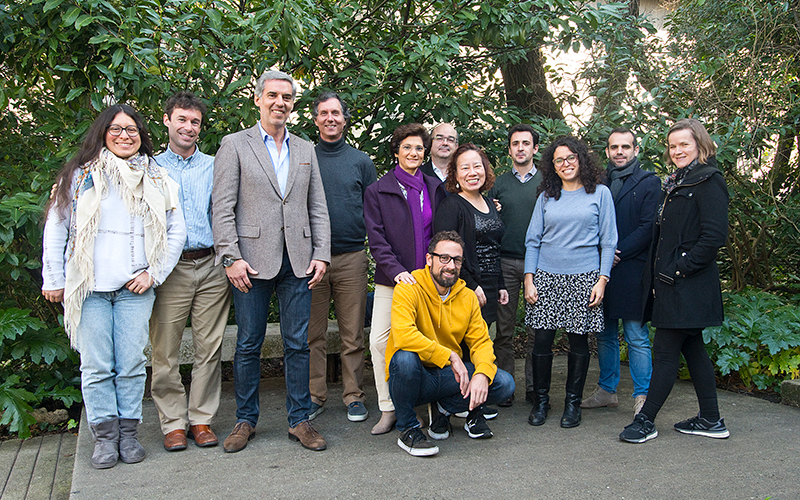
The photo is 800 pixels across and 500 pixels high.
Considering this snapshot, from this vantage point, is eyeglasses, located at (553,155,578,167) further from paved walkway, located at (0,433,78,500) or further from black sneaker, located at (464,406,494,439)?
paved walkway, located at (0,433,78,500)

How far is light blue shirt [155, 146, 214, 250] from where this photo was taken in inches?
139

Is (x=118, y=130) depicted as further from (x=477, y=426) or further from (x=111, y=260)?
(x=477, y=426)

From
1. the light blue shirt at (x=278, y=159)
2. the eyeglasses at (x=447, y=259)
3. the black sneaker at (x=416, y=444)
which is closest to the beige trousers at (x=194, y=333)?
the light blue shirt at (x=278, y=159)

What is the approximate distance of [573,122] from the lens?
555 centimetres

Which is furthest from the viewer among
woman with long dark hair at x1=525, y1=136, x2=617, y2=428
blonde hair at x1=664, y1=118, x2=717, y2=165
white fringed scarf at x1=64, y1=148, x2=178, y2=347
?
woman with long dark hair at x1=525, y1=136, x2=617, y2=428

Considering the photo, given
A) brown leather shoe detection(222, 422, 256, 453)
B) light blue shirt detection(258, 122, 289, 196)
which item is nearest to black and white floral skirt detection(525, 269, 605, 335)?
light blue shirt detection(258, 122, 289, 196)

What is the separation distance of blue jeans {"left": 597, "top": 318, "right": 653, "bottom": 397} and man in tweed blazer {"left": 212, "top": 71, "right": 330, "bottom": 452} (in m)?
2.07

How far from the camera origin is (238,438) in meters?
3.51

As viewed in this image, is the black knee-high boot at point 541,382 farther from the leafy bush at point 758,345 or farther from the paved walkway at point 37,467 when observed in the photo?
the paved walkway at point 37,467

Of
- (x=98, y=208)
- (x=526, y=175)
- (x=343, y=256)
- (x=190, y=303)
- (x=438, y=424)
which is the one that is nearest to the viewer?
(x=98, y=208)

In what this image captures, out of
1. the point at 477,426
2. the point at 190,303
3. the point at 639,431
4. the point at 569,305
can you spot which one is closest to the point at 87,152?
the point at 190,303

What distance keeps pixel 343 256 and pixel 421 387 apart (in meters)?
1.11

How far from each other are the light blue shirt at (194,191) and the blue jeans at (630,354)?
2732 mm

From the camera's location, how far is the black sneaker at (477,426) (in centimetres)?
367
